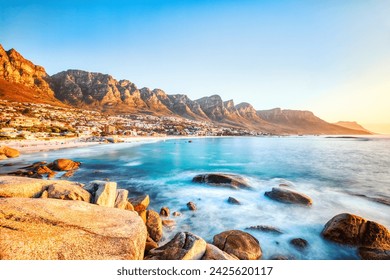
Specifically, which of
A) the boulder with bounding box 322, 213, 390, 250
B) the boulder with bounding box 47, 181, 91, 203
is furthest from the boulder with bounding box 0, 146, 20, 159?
the boulder with bounding box 322, 213, 390, 250

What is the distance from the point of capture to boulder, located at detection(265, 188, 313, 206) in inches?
396

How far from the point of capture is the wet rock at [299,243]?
6321 millimetres

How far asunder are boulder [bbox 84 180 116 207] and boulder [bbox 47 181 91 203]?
0.30m

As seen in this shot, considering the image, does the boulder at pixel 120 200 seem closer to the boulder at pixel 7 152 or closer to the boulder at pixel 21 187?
the boulder at pixel 21 187

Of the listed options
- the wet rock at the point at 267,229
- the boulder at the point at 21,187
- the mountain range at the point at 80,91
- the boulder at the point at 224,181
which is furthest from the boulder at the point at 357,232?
the mountain range at the point at 80,91

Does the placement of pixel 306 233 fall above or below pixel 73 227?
below

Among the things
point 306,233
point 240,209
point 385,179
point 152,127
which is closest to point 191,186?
point 240,209

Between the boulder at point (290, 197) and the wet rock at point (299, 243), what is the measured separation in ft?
12.2

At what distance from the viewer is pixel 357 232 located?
234 inches

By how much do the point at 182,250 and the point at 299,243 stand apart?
4829mm
